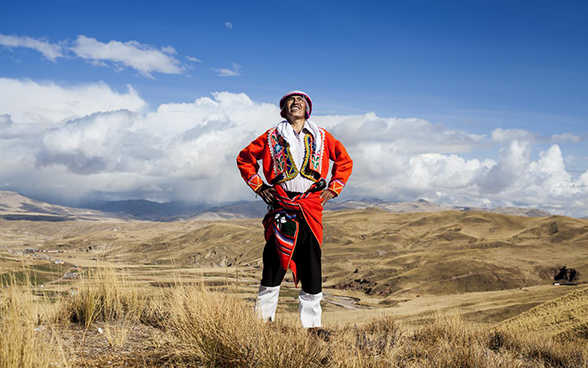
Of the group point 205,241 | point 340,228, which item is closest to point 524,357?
point 340,228

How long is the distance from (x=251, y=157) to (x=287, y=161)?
483mm

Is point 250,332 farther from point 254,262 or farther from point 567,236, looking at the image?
point 254,262

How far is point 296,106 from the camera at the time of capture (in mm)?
5070

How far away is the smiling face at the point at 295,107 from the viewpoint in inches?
199

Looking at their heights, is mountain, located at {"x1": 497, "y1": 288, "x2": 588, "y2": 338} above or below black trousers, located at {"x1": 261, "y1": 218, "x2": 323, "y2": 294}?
below

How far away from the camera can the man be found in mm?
4738

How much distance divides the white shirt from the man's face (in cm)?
22

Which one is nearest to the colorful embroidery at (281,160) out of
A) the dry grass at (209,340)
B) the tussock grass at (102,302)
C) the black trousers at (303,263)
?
the black trousers at (303,263)

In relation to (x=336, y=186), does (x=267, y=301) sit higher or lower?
lower

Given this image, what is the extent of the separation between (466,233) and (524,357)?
50.6 m

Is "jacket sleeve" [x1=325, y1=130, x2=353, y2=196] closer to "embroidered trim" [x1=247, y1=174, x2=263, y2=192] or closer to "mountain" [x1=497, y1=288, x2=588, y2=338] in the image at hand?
"embroidered trim" [x1=247, y1=174, x2=263, y2=192]

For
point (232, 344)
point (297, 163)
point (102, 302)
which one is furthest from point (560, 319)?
point (102, 302)

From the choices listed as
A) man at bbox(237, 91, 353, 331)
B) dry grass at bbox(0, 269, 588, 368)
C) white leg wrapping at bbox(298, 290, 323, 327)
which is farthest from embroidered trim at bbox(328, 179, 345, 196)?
dry grass at bbox(0, 269, 588, 368)

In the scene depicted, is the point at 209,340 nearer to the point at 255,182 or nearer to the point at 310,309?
the point at 310,309
